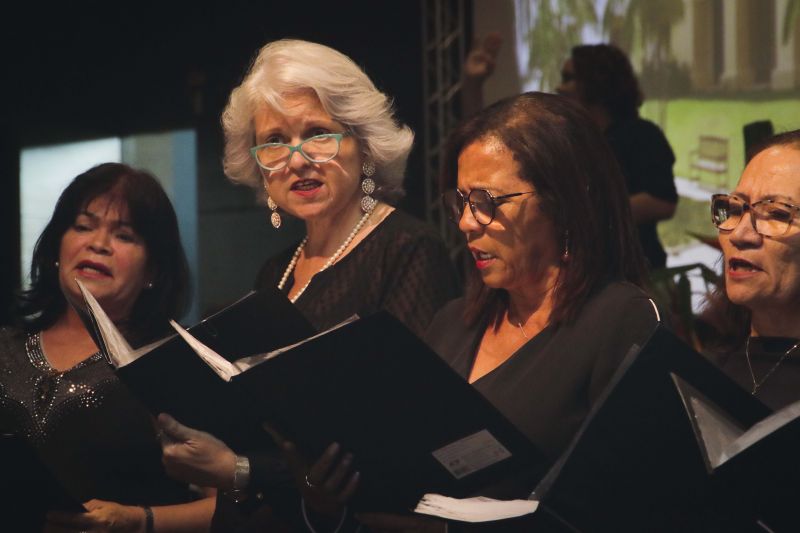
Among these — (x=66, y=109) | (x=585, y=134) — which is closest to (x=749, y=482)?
(x=585, y=134)

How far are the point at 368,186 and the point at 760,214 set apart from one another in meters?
0.97

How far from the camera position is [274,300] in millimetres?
1892

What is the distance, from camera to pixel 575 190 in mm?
1902

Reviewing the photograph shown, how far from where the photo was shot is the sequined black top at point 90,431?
2330 mm

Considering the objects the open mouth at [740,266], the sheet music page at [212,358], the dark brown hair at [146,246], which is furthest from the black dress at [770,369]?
the dark brown hair at [146,246]

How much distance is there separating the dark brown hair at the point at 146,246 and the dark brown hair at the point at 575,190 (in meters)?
0.94

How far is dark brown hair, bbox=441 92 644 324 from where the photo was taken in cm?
190

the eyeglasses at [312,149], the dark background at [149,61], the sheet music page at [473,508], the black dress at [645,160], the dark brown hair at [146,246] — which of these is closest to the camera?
the sheet music page at [473,508]

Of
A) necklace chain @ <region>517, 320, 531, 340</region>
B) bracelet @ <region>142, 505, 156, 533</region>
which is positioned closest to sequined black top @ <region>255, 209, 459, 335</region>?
necklace chain @ <region>517, 320, 531, 340</region>

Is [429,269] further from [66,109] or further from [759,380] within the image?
[66,109]

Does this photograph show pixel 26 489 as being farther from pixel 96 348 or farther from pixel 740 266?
pixel 740 266

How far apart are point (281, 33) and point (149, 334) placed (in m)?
3.71

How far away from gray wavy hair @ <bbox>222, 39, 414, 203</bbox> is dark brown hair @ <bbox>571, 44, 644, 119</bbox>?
1.61 meters

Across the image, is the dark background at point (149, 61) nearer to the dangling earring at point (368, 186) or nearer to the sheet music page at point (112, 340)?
the dangling earring at point (368, 186)
